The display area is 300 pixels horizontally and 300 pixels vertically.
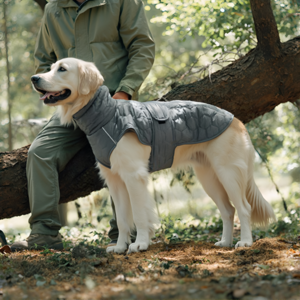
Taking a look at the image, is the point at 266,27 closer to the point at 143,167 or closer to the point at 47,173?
the point at 143,167

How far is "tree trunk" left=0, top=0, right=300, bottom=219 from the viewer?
3850 mm

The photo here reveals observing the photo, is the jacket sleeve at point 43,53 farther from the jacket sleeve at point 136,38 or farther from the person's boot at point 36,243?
the person's boot at point 36,243

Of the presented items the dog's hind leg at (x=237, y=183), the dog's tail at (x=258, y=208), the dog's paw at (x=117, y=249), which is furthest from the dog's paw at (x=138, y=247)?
the dog's tail at (x=258, y=208)

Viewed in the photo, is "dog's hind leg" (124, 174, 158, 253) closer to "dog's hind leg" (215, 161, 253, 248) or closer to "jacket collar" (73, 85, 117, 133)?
"jacket collar" (73, 85, 117, 133)

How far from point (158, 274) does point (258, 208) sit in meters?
1.61

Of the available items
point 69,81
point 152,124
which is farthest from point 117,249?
point 69,81

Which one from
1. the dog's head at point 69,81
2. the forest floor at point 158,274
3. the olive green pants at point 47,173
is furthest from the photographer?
the olive green pants at point 47,173

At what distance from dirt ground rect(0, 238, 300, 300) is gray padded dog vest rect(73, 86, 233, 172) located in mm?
928

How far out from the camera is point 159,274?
241 cm

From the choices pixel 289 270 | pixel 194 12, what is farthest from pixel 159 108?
pixel 194 12

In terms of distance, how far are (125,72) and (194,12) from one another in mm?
2177

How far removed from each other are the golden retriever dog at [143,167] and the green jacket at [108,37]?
1.98 ft

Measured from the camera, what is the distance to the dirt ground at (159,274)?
191 centimetres

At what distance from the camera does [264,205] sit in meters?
3.56
